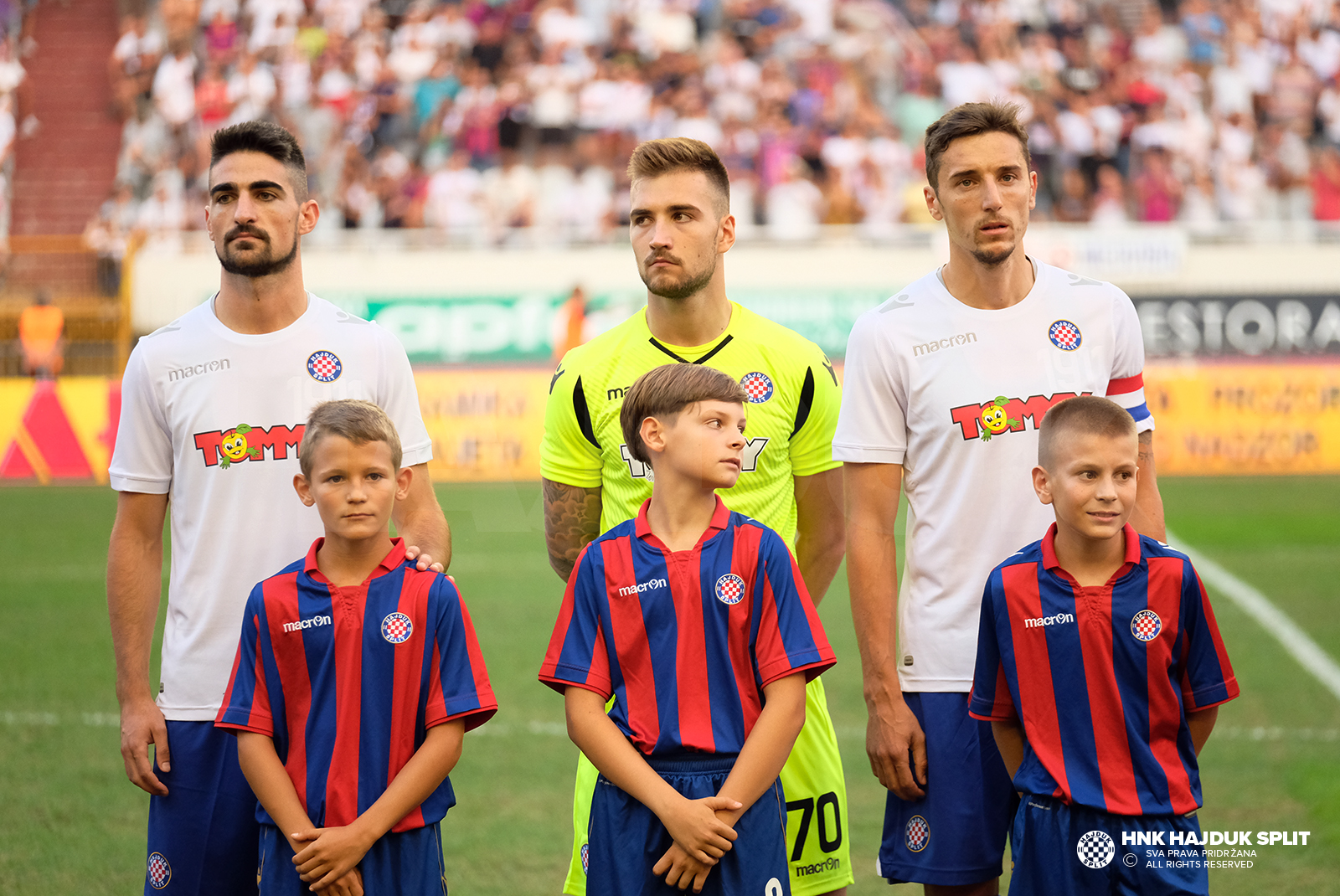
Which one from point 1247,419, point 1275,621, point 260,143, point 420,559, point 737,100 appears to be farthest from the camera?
point 737,100

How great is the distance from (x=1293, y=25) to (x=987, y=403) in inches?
792

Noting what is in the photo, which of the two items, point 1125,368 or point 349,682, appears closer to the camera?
point 349,682

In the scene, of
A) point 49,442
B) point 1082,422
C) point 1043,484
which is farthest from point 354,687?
point 49,442

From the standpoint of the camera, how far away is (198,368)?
3.34m

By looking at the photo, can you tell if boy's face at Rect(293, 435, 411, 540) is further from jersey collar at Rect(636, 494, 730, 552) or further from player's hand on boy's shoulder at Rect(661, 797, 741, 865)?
player's hand on boy's shoulder at Rect(661, 797, 741, 865)

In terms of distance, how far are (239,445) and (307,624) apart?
562 millimetres

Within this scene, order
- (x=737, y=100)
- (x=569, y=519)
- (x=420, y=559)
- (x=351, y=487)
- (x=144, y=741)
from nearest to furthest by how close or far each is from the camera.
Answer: (x=351, y=487), (x=420, y=559), (x=144, y=741), (x=569, y=519), (x=737, y=100)

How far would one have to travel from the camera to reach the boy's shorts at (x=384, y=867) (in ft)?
9.64

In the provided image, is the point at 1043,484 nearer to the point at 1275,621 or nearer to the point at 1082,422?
the point at 1082,422

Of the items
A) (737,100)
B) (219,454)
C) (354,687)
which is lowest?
(354,687)

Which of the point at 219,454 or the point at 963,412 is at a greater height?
the point at 963,412

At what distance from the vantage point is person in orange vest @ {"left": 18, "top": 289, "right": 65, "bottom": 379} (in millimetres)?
14586

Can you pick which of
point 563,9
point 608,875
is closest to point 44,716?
point 608,875

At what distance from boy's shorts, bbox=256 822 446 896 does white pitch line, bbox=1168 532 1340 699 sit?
5117mm
